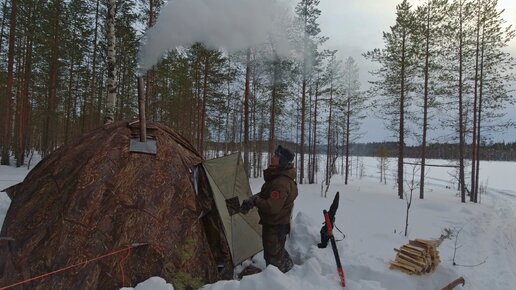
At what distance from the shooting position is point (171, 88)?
835 inches

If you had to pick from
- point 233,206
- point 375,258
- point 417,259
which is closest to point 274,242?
point 233,206

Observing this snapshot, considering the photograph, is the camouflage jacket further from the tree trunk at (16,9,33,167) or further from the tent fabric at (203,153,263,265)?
the tree trunk at (16,9,33,167)

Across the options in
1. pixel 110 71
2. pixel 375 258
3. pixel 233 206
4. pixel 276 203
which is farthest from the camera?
pixel 110 71

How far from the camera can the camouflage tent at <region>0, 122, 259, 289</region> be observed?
355 centimetres

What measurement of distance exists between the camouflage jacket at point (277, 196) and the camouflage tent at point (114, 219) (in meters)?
0.77

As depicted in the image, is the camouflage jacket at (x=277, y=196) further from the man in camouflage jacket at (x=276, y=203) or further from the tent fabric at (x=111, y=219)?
the tent fabric at (x=111, y=219)

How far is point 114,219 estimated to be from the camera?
3.85 metres

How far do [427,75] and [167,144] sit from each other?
17567 millimetres

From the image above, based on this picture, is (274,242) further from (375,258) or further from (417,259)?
(417,259)

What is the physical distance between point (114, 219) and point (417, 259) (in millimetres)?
4424

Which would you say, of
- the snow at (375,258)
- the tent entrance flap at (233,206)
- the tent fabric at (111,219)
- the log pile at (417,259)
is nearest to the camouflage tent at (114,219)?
the tent fabric at (111,219)

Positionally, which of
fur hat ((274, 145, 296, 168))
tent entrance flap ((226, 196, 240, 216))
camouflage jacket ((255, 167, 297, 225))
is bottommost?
tent entrance flap ((226, 196, 240, 216))

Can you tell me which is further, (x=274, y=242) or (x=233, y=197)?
(x=233, y=197)

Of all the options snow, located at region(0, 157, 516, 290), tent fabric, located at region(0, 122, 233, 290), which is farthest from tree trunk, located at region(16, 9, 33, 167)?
tent fabric, located at region(0, 122, 233, 290)
